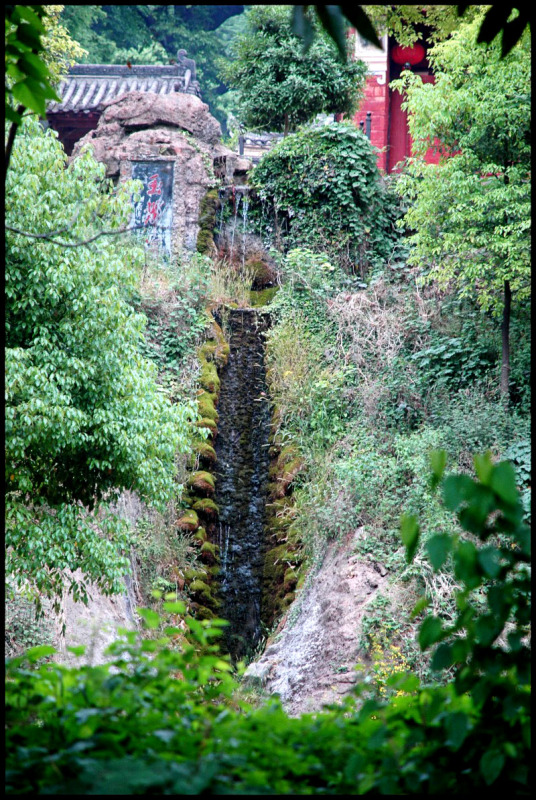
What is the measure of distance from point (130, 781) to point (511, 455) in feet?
23.9

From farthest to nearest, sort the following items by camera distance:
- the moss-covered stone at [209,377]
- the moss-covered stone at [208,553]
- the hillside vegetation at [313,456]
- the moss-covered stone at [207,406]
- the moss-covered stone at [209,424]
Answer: the moss-covered stone at [209,377] < the moss-covered stone at [207,406] < the moss-covered stone at [209,424] < the moss-covered stone at [208,553] < the hillside vegetation at [313,456]

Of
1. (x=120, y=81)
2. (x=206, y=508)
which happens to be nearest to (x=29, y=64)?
(x=206, y=508)

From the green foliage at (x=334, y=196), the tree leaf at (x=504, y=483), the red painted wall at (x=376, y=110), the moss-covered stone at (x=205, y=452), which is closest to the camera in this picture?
the tree leaf at (x=504, y=483)

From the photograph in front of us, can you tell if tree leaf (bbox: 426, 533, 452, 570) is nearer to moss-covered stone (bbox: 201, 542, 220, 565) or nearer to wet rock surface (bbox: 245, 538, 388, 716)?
wet rock surface (bbox: 245, 538, 388, 716)

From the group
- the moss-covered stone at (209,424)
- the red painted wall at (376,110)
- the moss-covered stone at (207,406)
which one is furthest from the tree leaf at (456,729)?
the red painted wall at (376,110)

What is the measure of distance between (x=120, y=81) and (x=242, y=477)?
14.5m

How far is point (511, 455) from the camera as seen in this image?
809 centimetres

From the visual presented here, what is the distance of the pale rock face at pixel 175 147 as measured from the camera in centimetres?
1495

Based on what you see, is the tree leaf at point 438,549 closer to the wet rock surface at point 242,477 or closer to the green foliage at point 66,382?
the green foliage at point 66,382

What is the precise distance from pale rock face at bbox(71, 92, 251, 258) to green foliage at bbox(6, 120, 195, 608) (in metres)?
8.09

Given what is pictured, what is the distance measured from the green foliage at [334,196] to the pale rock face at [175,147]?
1.33 m

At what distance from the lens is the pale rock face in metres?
15.0

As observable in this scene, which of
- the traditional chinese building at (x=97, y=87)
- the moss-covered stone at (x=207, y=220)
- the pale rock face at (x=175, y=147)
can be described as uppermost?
the traditional chinese building at (x=97, y=87)

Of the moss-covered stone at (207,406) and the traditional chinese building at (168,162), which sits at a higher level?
the traditional chinese building at (168,162)
